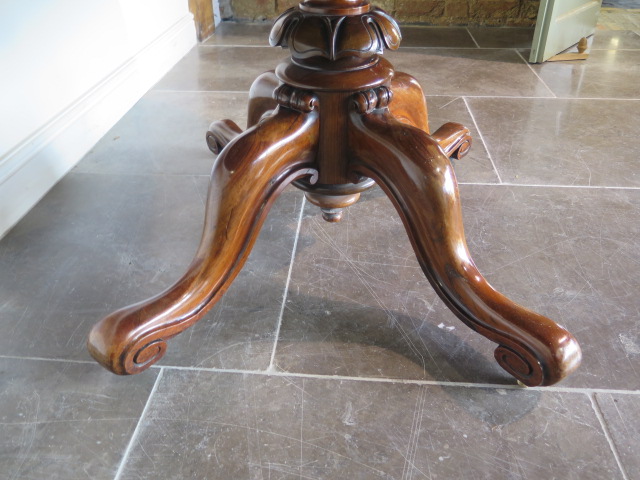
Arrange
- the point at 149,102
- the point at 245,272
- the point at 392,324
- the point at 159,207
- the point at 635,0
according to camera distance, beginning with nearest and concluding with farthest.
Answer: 1. the point at 392,324
2. the point at 245,272
3. the point at 159,207
4. the point at 149,102
5. the point at 635,0

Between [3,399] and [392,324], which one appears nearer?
[3,399]

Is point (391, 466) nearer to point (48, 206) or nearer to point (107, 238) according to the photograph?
point (107, 238)

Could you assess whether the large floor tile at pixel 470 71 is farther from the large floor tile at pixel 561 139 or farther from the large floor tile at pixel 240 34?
the large floor tile at pixel 240 34

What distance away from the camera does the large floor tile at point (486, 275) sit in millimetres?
696

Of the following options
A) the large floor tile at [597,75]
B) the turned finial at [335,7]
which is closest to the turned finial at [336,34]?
the turned finial at [335,7]

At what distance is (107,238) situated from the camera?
3.07 ft

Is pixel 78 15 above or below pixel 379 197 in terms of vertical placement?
above

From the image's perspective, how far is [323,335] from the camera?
0.74 m

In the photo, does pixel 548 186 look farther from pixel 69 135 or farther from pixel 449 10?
pixel 449 10

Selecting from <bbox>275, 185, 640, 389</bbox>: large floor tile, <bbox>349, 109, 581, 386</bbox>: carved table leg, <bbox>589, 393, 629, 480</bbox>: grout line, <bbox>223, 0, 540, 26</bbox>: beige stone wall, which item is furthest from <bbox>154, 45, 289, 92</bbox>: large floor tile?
<bbox>589, 393, 629, 480</bbox>: grout line

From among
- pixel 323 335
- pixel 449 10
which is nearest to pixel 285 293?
pixel 323 335

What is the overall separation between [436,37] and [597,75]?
63cm

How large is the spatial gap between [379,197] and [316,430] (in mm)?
540

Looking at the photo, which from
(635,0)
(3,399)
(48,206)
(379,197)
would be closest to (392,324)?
(379,197)
